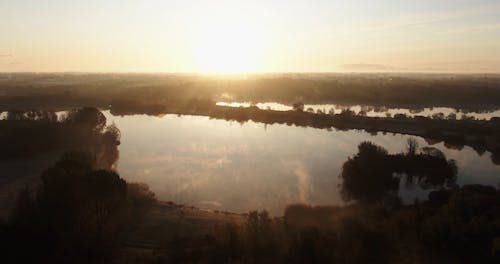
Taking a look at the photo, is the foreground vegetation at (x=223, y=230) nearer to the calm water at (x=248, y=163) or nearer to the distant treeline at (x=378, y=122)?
the calm water at (x=248, y=163)

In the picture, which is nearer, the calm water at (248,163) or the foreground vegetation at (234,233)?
the foreground vegetation at (234,233)

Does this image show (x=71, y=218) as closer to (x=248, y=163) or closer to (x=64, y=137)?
(x=248, y=163)

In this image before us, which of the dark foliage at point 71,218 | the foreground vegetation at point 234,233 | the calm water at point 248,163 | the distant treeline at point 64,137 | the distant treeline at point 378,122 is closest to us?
the dark foliage at point 71,218

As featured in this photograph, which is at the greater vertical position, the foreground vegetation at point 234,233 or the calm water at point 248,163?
the foreground vegetation at point 234,233

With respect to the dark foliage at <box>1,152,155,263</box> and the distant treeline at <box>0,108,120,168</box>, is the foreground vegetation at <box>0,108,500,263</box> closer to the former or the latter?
the dark foliage at <box>1,152,155,263</box>

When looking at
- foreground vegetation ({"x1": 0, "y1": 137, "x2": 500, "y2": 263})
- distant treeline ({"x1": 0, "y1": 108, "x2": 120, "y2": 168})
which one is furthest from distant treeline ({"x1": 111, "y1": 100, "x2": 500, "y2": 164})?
foreground vegetation ({"x1": 0, "y1": 137, "x2": 500, "y2": 263})

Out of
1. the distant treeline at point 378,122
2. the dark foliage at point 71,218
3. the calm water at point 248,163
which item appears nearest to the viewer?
the dark foliage at point 71,218

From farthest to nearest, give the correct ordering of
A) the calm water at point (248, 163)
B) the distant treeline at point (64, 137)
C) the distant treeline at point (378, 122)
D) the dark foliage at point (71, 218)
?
the distant treeline at point (378, 122) < the distant treeline at point (64, 137) < the calm water at point (248, 163) < the dark foliage at point (71, 218)

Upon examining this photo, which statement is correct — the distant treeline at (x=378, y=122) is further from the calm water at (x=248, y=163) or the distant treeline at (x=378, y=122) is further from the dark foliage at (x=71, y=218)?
the dark foliage at (x=71, y=218)

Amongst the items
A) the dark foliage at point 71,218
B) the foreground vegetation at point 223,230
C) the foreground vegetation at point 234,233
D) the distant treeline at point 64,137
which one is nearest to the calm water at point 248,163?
the distant treeline at point 64,137

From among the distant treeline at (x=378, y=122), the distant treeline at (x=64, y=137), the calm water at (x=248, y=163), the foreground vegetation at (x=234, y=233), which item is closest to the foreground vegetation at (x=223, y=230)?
the foreground vegetation at (x=234, y=233)
